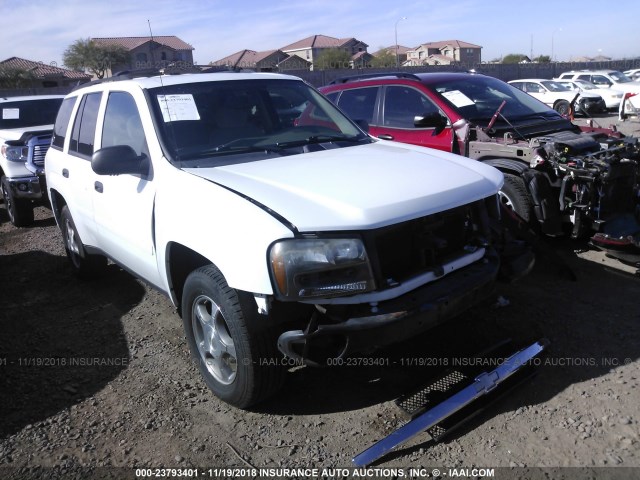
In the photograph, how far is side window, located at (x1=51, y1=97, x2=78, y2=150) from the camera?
517cm

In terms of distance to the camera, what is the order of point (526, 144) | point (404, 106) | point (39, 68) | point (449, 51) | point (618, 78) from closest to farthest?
point (526, 144)
point (404, 106)
point (618, 78)
point (39, 68)
point (449, 51)

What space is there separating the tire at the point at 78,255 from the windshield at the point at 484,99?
157 inches

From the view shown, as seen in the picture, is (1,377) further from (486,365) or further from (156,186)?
(486,365)

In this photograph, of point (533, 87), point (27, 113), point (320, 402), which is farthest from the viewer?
point (533, 87)

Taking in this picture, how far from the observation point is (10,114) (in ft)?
30.1

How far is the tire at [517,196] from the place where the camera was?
507cm

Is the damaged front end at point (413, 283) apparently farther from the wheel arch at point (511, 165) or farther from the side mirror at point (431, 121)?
the side mirror at point (431, 121)

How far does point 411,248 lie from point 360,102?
4238 millimetres

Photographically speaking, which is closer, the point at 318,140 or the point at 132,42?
the point at 318,140

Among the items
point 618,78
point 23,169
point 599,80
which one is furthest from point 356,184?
point 618,78

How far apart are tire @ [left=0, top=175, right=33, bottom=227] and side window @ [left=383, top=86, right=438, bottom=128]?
5.43 meters

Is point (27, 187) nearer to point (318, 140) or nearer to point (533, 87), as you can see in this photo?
point (318, 140)

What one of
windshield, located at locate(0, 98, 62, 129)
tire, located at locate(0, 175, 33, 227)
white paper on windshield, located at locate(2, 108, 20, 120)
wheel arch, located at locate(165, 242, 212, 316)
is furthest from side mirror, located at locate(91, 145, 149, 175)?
white paper on windshield, located at locate(2, 108, 20, 120)

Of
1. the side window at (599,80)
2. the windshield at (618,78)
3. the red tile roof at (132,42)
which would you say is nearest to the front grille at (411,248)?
the side window at (599,80)
